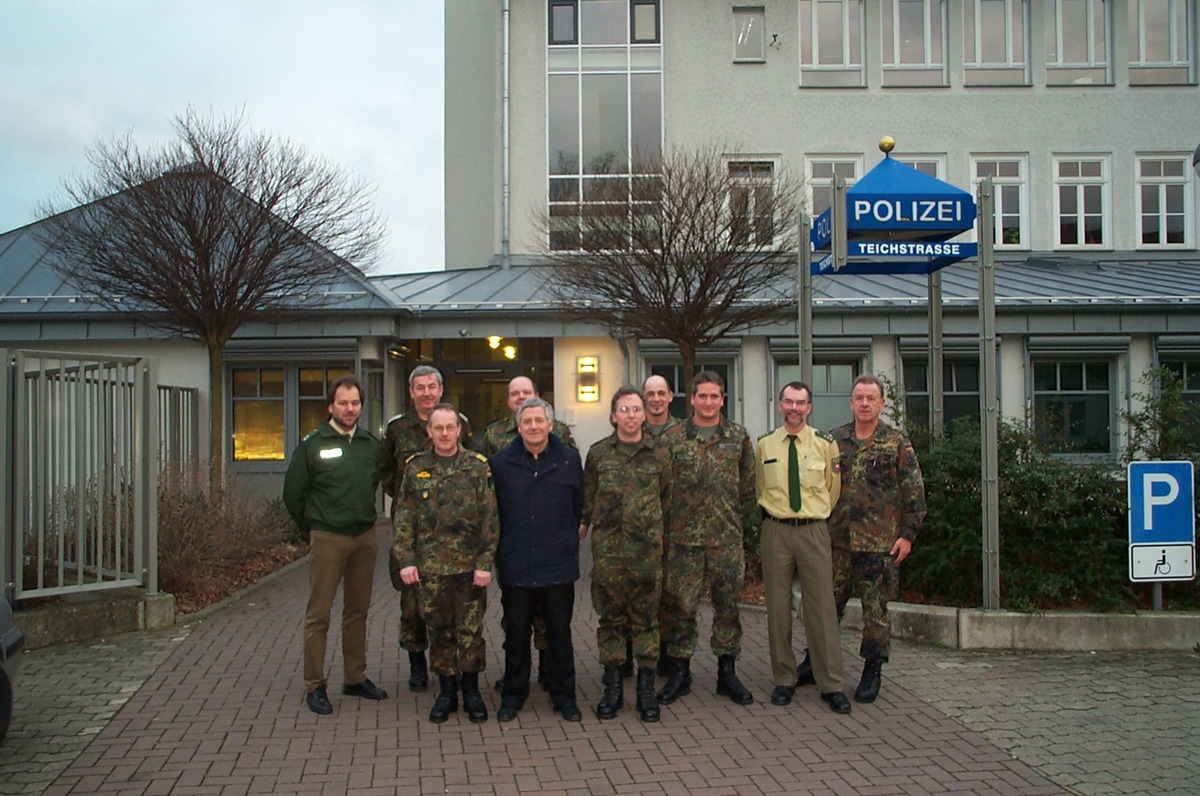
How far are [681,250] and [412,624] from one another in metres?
7.15

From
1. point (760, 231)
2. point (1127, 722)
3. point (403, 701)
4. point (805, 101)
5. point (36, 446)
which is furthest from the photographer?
point (805, 101)

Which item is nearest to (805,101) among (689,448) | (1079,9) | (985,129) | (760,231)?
(985,129)

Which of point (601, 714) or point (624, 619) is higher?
point (624, 619)

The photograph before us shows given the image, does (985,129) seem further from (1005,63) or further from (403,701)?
(403,701)


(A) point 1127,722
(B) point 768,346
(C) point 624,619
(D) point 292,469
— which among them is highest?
(B) point 768,346

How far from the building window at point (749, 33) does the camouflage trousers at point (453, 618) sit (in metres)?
17.6

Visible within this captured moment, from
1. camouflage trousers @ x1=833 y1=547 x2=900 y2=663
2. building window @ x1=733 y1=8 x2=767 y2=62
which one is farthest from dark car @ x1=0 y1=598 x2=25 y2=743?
building window @ x1=733 y1=8 x2=767 y2=62

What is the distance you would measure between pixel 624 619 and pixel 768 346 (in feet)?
39.4

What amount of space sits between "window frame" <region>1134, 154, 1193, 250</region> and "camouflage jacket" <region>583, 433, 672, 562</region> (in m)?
19.1

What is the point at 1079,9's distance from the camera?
22125mm

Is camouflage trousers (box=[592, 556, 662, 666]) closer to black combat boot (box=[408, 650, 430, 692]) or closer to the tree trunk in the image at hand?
black combat boot (box=[408, 650, 430, 692])

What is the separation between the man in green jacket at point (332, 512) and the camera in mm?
6441

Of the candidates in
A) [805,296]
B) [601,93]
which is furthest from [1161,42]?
[805,296]

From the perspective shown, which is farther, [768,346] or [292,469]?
[768,346]
